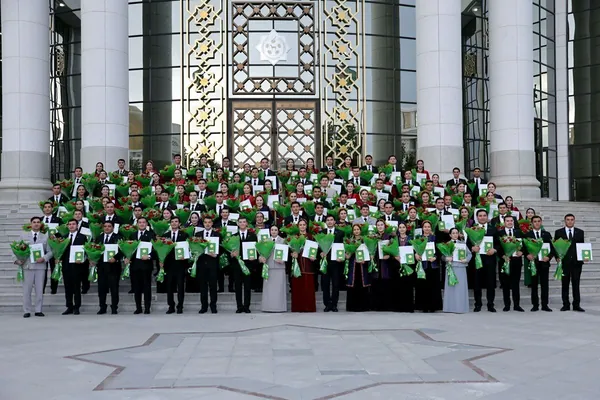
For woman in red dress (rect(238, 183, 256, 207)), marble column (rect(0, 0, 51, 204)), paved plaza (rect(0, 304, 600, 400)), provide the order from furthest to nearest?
1. marble column (rect(0, 0, 51, 204))
2. woman in red dress (rect(238, 183, 256, 207))
3. paved plaza (rect(0, 304, 600, 400))

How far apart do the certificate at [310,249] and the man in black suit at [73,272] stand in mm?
4534

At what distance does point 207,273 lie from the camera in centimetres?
1440

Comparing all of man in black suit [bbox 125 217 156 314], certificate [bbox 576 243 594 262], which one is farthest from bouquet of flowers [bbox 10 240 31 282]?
certificate [bbox 576 243 594 262]

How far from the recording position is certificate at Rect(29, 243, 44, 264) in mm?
14219

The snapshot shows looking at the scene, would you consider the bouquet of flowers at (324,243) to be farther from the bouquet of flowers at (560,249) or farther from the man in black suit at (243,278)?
the bouquet of flowers at (560,249)

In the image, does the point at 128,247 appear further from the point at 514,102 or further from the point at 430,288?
the point at 514,102

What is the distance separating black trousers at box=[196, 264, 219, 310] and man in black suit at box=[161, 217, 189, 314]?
0.36 metres

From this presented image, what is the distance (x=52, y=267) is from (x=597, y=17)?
25.7 meters

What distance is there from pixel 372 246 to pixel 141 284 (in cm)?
475

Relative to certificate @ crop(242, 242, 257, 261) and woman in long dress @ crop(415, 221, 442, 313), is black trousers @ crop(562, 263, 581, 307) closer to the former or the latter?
woman in long dress @ crop(415, 221, 442, 313)

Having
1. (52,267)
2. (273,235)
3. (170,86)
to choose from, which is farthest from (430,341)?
(170,86)

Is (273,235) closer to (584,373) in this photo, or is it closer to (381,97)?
(584,373)

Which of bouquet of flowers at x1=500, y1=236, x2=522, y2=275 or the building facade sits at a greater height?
the building facade

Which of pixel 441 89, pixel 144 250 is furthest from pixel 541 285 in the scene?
pixel 441 89
